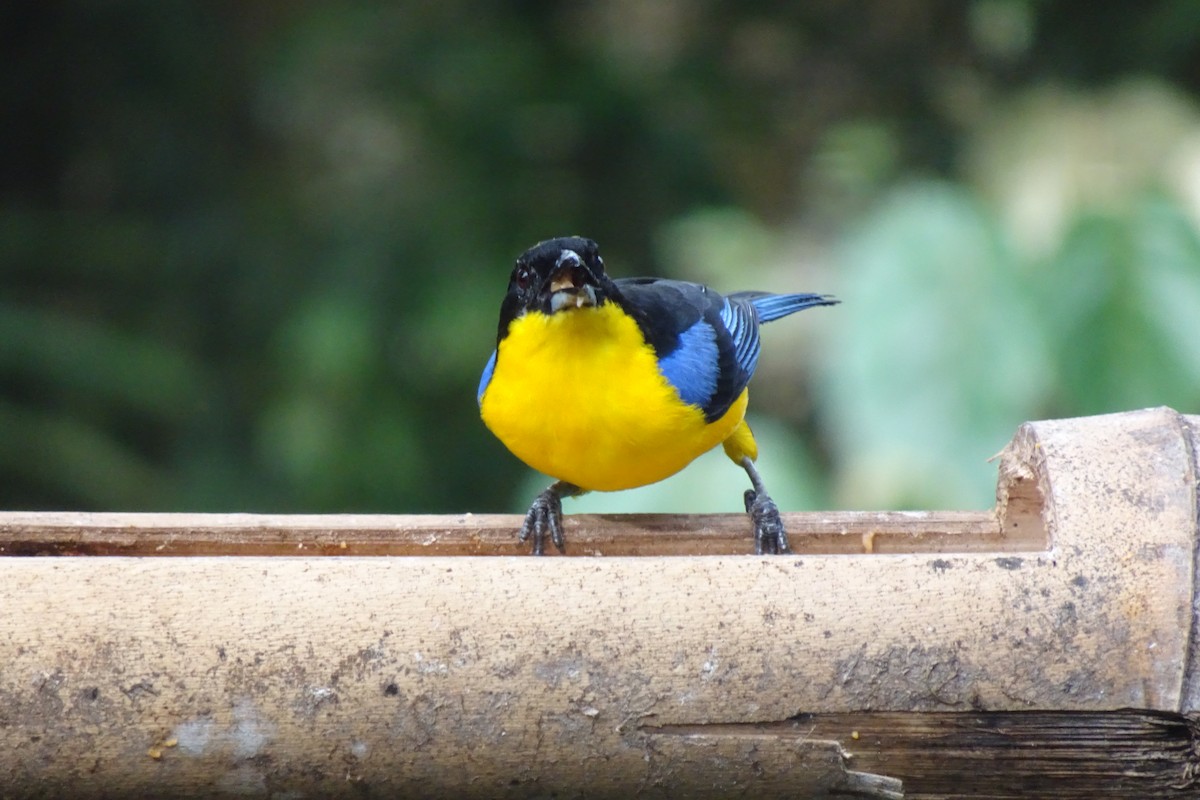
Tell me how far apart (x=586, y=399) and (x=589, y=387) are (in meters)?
0.03

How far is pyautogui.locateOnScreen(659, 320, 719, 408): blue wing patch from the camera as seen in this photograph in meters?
2.85

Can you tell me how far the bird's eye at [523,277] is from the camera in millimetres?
2719

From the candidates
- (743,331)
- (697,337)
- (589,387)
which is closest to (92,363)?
(743,331)

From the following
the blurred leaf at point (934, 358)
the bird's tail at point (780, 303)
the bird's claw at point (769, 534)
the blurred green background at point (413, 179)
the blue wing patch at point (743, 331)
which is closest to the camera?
the bird's claw at point (769, 534)

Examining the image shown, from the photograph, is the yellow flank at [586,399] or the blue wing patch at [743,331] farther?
the blue wing patch at [743,331]

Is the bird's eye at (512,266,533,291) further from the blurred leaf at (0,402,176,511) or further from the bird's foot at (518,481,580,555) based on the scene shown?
the blurred leaf at (0,402,176,511)

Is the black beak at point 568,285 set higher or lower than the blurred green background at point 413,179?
lower

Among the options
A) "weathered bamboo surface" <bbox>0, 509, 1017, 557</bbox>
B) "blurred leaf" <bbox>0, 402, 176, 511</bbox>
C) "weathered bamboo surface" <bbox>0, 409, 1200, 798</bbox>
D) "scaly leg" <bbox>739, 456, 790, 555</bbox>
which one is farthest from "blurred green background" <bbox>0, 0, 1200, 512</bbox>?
"weathered bamboo surface" <bbox>0, 409, 1200, 798</bbox>

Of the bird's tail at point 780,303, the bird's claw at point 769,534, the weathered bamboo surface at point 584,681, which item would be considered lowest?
the weathered bamboo surface at point 584,681

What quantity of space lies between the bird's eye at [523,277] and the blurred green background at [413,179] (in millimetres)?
2333

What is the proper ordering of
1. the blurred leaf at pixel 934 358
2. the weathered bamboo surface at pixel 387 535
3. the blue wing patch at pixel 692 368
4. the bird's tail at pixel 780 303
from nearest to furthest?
1. the weathered bamboo surface at pixel 387 535
2. the blue wing patch at pixel 692 368
3. the blurred leaf at pixel 934 358
4. the bird's tail at pixel 780 303

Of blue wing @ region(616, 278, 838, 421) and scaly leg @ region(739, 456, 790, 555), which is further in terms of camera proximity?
blue wing @ region(616, 278, 838, 421)

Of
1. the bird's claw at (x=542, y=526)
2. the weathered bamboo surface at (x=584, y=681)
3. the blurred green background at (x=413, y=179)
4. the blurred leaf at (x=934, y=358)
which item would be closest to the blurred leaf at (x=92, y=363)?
the blurred green background at (x=413, y=179)

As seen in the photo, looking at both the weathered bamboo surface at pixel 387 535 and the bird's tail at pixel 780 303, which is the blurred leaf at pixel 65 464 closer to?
the bird's tail at pixel 780 303
